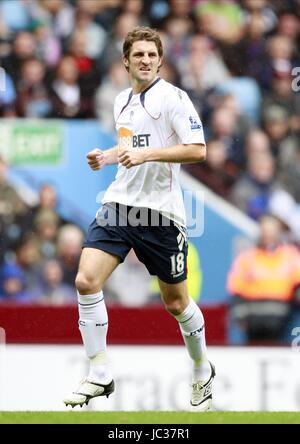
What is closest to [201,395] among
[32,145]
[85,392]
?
[85,392]

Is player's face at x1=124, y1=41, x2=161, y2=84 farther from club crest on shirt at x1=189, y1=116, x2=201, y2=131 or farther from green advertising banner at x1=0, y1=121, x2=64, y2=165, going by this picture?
green advertising banner at x1=0, y1=121, x2=64, y2=165

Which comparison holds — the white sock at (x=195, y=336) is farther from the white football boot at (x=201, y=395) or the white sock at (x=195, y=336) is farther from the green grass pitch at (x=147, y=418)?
the green grass pitch at (x=147, y=418)

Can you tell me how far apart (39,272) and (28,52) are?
2.54m

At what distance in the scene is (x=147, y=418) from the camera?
6355 mm

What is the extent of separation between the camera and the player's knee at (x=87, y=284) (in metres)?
6.64

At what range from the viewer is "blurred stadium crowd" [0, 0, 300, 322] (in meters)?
11.4

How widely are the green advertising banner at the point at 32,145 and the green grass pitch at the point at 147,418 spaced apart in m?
Result: 5.14

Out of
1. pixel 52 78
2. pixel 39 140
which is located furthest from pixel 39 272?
pixel 52 78

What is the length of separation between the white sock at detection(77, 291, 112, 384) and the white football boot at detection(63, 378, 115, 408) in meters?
0.03

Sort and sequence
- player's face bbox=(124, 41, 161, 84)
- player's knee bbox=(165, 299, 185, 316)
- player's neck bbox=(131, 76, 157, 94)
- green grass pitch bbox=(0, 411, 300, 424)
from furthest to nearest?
player's knee bbox=(165, 299, 185, 316) < player's neck bbox=(131, 76, 157, 94) < player's face bbox=(124, 41, 161, 84) < green grass pitch bbox=(0, 411, 300, 424)

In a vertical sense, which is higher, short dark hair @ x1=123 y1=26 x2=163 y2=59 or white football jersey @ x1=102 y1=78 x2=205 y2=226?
short dark hair @ x1=123 y1=26 x2=163 y2=59

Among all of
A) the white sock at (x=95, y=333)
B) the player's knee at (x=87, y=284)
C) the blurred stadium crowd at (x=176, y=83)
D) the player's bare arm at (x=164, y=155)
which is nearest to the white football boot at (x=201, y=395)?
the white sock at (x=95, y=333)

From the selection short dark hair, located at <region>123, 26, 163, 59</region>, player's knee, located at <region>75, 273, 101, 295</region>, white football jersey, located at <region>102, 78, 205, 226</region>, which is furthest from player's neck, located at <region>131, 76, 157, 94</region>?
player's knee, located at <region>75, 273, 101, 295</region>
